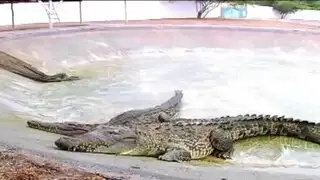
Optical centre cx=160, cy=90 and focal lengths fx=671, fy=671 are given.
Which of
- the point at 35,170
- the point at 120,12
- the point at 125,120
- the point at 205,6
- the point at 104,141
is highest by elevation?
the point at 205,6

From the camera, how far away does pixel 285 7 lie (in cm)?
2248

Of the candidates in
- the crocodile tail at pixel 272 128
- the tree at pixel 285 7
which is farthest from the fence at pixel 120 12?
the crocodile tail at pixel 272 128

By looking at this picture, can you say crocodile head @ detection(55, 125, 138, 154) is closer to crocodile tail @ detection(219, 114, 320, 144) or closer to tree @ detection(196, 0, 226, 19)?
crocodile tail @ detection(219, 114, 320, 144)

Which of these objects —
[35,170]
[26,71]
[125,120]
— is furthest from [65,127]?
[26,71]

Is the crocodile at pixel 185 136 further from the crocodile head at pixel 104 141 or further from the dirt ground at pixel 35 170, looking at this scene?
the dirt ground at pixel 35 170

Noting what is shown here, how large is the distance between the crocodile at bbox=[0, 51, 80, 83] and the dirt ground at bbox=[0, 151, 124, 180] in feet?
22.8

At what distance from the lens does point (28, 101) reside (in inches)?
399

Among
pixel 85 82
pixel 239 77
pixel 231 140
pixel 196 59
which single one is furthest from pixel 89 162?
pixel 196 59

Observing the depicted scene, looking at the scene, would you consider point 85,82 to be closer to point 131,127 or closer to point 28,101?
point 28,101

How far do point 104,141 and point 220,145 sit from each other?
1.46 meters

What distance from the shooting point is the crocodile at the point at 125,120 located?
7343 mm

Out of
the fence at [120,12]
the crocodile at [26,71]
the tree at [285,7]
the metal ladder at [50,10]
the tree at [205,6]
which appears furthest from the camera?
the tree at [205,6]

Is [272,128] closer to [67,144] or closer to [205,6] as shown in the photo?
[67,144]

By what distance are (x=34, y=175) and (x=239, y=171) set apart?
6.22ft
